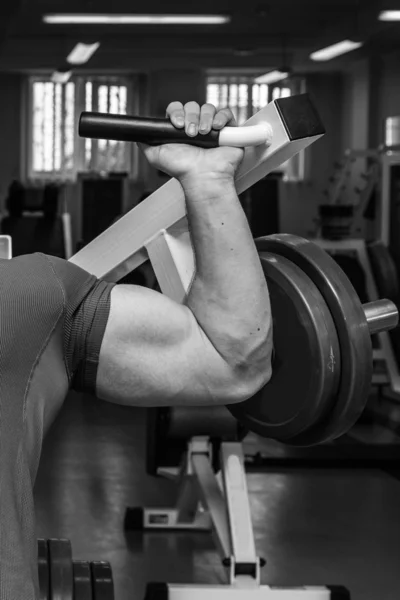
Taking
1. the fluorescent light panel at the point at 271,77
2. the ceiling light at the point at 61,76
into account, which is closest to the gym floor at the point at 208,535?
the ceiling light at the point at 61,76

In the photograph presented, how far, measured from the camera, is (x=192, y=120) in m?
0.99

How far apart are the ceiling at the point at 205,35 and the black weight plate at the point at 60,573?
693 centimetres

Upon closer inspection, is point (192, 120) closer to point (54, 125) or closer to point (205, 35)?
point (205, 35)

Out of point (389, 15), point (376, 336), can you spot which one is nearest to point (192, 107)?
point (376, 336)

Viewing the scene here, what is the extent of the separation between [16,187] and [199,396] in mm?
7294

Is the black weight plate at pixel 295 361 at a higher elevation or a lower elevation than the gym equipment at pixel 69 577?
higher

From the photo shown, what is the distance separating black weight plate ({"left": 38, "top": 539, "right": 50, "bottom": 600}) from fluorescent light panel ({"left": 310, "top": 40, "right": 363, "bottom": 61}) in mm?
9316

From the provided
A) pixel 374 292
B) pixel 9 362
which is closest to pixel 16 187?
pixel 374 292

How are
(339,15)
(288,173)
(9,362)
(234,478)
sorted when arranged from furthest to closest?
1. (288,173)
2. (339,15)
3. (234,478)
4. (9,362)

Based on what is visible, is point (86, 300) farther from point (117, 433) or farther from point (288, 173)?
point (288, 173)

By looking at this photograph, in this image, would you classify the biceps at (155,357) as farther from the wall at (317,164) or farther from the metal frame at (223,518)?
the wall at (317,164)

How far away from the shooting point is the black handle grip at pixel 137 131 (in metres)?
0.97

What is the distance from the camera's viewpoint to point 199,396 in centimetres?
104

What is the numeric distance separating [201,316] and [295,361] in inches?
19.5
